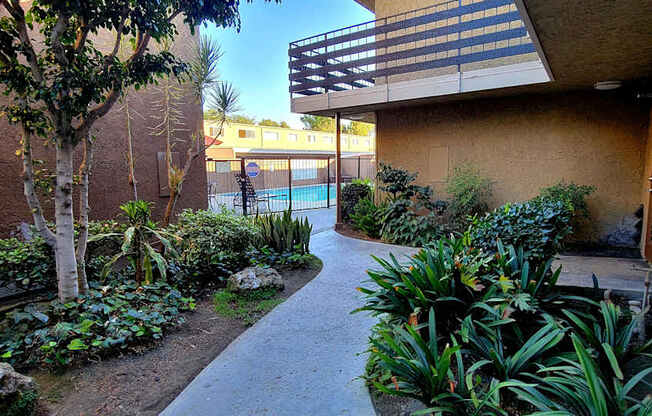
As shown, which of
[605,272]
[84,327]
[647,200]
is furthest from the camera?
[647,200]

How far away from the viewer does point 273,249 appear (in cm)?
618

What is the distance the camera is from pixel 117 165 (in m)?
6.01

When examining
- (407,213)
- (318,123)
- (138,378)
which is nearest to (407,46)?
(407,213)

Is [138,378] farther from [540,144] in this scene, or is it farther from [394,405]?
[540,144]

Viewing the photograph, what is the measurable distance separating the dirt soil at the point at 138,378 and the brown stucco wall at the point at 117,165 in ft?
10.2

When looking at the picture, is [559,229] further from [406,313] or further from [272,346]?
[272,346]

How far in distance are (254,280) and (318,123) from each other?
128 ft

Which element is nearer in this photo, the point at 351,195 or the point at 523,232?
the point at 523,232

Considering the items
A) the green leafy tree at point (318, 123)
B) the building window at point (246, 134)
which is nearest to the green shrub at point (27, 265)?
the building window at point (246, 134)

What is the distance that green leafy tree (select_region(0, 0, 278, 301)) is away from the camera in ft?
10.4

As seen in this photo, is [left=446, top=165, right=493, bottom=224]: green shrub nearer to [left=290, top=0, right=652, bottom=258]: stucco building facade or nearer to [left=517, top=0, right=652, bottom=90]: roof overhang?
[left=290, top=0, right=652, bottom=258]: stucco building facade

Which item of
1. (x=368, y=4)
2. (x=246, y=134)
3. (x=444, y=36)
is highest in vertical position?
(x=368, y=4)

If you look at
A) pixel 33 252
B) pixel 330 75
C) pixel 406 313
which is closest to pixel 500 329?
pixel 406 313

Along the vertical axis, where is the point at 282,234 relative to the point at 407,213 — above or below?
below
